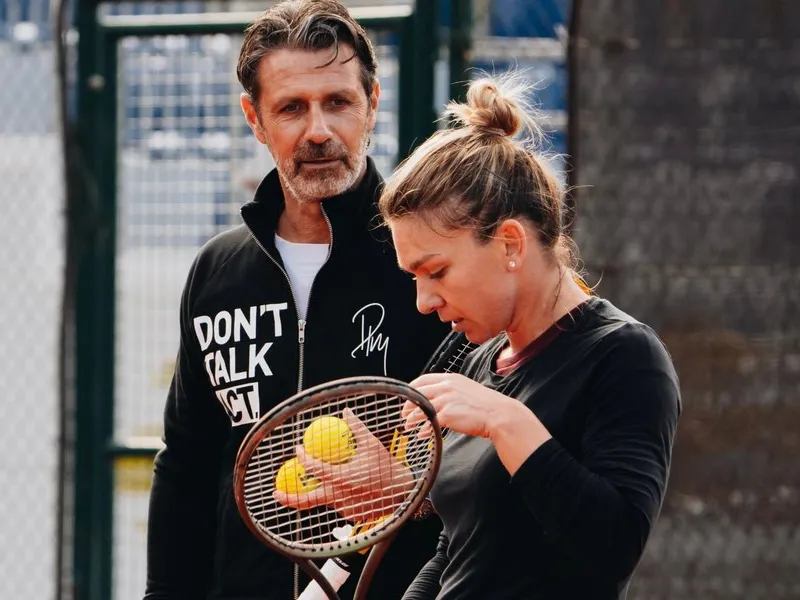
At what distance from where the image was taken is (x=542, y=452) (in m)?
→ 1.80

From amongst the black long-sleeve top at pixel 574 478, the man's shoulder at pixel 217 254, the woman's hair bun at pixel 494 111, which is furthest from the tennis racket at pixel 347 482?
the man's shoulder at pixel 217 254

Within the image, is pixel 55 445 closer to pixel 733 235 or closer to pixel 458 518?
pixel 733 235

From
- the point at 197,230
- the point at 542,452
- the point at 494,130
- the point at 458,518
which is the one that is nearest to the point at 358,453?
the point at 458,518

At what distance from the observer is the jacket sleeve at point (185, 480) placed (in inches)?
106

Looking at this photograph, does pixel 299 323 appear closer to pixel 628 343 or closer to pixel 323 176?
pixel 323 176

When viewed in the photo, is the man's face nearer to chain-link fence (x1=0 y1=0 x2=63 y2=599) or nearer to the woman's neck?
the woman's neck

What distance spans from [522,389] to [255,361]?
0.77 meters

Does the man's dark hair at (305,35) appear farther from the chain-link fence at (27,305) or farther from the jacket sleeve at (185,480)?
the chain-link fence at (27,305)

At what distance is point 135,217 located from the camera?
440 centimetres

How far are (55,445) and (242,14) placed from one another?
1.61 m

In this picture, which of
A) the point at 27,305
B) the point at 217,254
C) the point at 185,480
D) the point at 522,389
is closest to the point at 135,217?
the point at 27,305

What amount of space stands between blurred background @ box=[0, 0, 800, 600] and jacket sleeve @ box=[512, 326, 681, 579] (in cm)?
208
